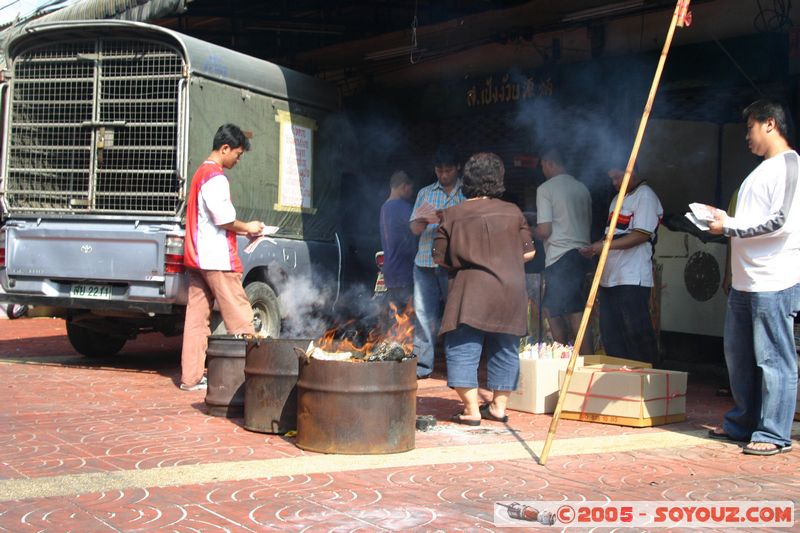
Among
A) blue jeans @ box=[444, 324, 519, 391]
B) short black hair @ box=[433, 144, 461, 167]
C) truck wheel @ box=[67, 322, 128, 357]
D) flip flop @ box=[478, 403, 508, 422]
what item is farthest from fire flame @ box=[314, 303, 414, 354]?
truck wheel @ box=[67, 322, 128, 357]

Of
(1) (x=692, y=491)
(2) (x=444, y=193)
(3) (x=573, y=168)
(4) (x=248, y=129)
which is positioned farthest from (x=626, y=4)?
(1) (x=692, y=491)

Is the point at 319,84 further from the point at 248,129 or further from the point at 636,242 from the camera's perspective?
the point at 636,242

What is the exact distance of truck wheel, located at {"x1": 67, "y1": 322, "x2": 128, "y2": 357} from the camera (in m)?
10.3

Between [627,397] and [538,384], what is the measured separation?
2.48 ft

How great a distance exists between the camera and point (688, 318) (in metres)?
9.95

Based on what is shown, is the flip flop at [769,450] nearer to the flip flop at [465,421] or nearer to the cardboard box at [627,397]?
the cardboard box at [627,397]

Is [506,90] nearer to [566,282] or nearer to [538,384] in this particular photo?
[566,282]

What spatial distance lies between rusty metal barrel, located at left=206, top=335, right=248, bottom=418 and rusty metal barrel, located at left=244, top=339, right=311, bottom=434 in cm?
47

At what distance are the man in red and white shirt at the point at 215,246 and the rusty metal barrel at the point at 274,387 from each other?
1550 millimetres

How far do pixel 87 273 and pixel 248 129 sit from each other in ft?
6.97

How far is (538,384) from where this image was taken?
729cm

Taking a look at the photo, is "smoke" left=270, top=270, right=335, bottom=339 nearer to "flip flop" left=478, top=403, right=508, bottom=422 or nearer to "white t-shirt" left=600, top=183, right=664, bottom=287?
"flip flop" left=478, top=403, right=508, bottom=422

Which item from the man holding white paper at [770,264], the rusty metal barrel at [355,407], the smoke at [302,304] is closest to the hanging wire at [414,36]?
the smoke at [302,304]

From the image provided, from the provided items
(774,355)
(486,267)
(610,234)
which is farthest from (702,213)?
(486,267)
